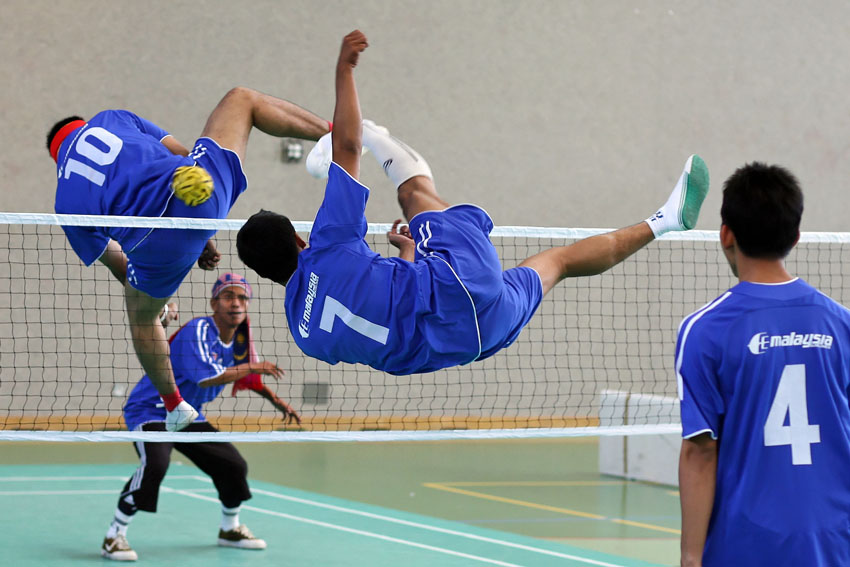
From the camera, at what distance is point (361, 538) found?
8492 millimetres

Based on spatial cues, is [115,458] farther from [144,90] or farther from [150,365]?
[150,365]

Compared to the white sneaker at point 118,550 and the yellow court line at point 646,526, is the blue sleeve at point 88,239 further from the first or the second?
the yellow court line at point 646,526

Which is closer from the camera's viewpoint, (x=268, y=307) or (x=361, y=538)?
(x=361, y=538)

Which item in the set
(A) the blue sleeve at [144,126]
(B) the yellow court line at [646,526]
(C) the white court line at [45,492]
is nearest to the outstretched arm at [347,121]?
(A) the blue sleeve at [144,126]

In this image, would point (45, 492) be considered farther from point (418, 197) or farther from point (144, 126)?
point (418, 197)

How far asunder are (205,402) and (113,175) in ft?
9.52

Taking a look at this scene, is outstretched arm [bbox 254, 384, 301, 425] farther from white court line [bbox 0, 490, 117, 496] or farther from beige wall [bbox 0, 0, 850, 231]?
beige wall [bbox 0, 0, 850, 231]

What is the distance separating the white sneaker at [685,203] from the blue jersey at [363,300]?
1.31 meters

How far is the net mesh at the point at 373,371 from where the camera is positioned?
41.2 ft

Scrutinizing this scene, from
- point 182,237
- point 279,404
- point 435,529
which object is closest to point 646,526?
point 435,529

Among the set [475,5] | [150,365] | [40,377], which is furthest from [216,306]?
[475,5]

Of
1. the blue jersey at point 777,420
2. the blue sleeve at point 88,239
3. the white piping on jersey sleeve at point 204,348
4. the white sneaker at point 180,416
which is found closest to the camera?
the blue jersey at point 777,420

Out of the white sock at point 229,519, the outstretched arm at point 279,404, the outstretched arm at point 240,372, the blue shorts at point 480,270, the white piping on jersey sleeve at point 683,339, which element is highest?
the blue shorts at point 480,270

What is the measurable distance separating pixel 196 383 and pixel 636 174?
884cm
